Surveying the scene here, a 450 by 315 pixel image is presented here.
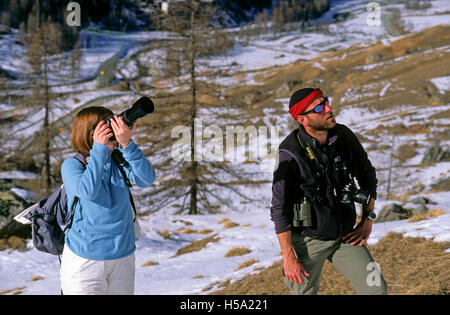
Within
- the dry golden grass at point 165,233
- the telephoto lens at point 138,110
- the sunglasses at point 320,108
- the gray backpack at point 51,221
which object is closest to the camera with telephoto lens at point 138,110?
the telephoto lens at point 138,110

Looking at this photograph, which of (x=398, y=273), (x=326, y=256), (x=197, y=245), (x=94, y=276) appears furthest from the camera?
(x=197, y=245)

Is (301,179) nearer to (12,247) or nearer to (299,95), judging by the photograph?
(299,95)

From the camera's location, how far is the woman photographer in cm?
250

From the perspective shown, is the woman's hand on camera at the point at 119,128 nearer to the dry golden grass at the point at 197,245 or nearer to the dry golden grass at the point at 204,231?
the dry golden grass at the point at 197,245

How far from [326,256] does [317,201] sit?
0.48m

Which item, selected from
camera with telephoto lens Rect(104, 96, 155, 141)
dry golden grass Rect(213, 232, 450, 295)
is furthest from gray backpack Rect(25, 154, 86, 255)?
dry golden grass Rect(213, 232, 450, 295)

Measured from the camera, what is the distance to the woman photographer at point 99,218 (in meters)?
2.50

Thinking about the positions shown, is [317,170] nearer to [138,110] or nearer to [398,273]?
[138,110]

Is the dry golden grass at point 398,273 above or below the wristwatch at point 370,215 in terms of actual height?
below

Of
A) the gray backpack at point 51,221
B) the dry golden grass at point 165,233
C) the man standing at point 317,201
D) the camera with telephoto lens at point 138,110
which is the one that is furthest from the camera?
the dry golden grass at point 165,233

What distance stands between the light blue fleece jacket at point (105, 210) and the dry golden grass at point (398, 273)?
280cm

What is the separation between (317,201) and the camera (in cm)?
293

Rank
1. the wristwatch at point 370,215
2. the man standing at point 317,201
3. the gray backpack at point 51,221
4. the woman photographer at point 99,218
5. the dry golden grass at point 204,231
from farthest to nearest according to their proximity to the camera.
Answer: the dry golden grass at point 204,231 → the wristwatch at point 370,215 → the man standing at point 317,201 → the gray backpack at point 51,221 → the woman photographer at point 99,218

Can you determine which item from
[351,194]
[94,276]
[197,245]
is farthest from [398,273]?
[197,245]
